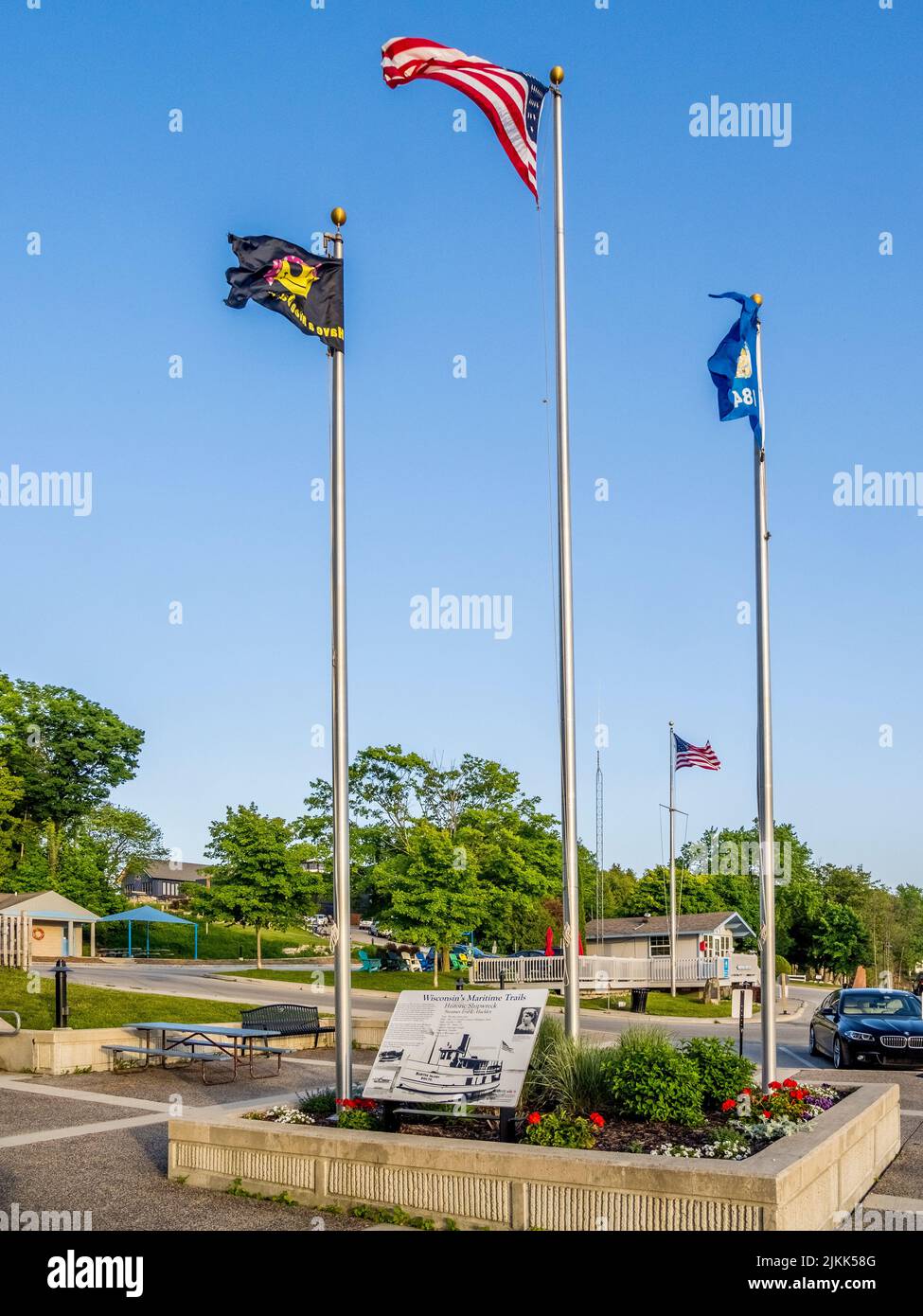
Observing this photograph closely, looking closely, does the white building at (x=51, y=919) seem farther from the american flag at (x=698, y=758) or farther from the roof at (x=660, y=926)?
the american flag at (x=698, y=758)

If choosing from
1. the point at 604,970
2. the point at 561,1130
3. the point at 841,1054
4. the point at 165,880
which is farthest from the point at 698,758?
the point at 165,880

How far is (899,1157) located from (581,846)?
75478mm

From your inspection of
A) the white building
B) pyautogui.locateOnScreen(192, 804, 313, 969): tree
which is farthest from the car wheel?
the white building

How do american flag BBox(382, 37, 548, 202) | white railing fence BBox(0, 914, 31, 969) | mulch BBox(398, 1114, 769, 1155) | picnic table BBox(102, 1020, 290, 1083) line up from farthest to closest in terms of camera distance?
white railing fence BBox(0, 914, 31, 969) < picnic table BBox(102, 1020, 290, 1083) < american flag BBox(382, 37, 548, 202) < mulch BBox(398, 1114, 769, 1155)

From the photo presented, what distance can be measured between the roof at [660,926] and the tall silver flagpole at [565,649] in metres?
43.8

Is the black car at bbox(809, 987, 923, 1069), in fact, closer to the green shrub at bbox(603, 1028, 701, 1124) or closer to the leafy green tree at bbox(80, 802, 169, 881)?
the green shrub at bbox(603, 1028, 701, 1124)

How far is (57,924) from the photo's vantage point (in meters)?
61.3

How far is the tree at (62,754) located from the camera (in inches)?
3054

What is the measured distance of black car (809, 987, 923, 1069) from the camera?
65.7 feet

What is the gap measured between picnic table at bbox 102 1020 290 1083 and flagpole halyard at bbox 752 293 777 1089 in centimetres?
729

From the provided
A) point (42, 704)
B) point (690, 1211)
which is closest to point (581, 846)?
point (42, 704)

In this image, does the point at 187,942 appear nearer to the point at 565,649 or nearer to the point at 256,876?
the point at 256,876

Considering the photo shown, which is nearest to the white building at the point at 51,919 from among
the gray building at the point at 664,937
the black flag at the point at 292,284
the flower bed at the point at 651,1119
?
the gray building at the point at 664,937
